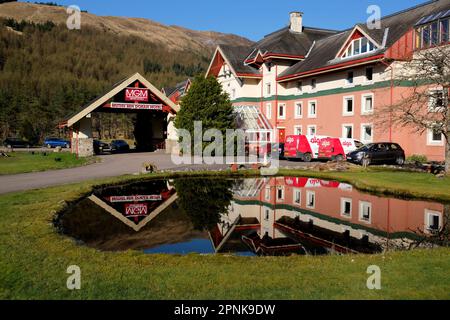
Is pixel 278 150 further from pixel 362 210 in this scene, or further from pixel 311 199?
pixel 362 210

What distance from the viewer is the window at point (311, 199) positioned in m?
14.5

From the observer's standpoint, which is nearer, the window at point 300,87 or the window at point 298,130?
the window at point 298,130

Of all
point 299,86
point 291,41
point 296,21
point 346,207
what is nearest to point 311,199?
point 346,207

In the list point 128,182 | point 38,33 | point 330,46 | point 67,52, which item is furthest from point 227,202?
point 38,33

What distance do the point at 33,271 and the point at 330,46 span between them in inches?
1520

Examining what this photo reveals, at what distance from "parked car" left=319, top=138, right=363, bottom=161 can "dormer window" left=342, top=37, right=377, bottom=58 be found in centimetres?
816

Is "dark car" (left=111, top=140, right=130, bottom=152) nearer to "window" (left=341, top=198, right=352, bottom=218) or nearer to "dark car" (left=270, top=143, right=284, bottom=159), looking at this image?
"dark car" (left=270, top=143, right=284, bottom=159)

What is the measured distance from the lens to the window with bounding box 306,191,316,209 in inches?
570

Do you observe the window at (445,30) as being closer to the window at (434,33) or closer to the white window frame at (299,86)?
the window at (434,33)

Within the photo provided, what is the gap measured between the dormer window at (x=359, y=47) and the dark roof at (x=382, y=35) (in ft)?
2.17

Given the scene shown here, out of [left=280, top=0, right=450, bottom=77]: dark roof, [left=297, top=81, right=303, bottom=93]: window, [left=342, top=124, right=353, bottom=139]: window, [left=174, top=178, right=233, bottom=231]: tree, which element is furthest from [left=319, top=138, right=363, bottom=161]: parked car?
[left=174, top=178, right=233, bottom=231]: tree

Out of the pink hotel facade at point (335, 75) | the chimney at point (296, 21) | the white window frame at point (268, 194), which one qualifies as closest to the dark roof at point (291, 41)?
the pink hotel facade at point (335, 75)

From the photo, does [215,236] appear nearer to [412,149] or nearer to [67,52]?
[412,149]

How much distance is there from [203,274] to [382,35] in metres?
31.7
